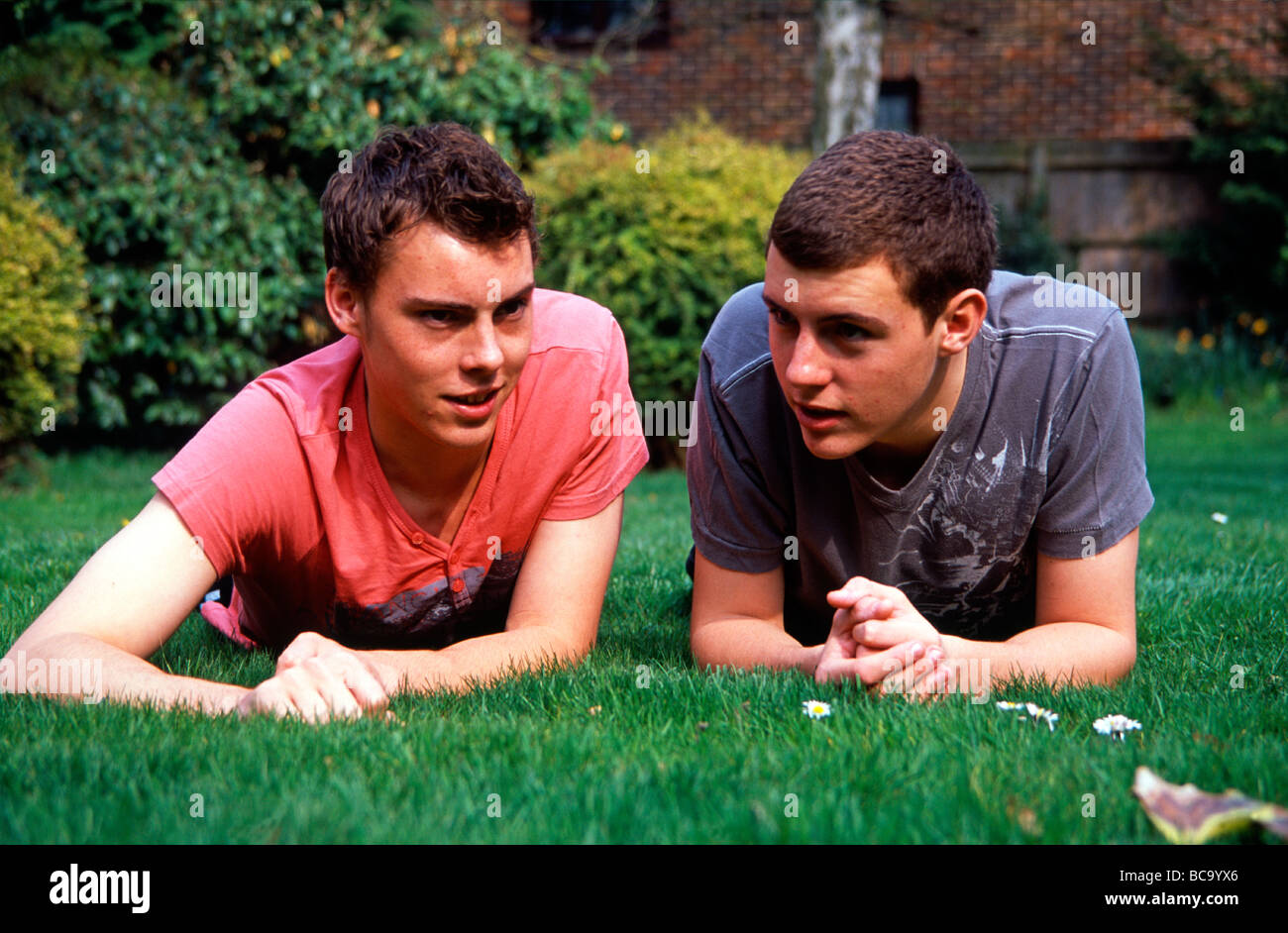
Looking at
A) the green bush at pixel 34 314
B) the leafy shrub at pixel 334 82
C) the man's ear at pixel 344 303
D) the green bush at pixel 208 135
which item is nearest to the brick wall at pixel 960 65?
the leafy shrub at pixel 334 82

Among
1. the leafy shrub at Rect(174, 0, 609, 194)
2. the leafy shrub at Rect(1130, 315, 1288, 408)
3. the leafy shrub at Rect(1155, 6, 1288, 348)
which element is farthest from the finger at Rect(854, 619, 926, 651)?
the leafy shrub at Rect(1155, 6, 1288, 348)

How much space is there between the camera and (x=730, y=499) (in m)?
3.27

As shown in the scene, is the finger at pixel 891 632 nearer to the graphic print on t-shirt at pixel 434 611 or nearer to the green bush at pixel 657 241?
the graphic print on t-shirt at pixel 434 611

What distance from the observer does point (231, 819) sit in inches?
83.4

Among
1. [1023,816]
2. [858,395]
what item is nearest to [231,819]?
[1023,816]

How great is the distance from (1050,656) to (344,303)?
1987 millimetres

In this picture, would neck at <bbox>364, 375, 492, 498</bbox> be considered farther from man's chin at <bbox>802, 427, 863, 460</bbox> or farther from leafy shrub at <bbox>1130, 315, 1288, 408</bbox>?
leafy shrub at <bbox>1130, 315, 1288, 408</bbox>

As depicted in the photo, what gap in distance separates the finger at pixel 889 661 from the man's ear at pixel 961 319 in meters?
0.71

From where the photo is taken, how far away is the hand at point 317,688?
2.70 meters

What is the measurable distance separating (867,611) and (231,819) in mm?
1433

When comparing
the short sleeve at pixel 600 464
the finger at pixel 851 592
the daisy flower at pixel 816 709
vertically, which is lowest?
the daisy flower at pixel 816 709

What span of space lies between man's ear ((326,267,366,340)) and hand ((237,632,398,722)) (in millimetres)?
816

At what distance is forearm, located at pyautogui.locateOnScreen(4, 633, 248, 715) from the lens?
9.11 ft
